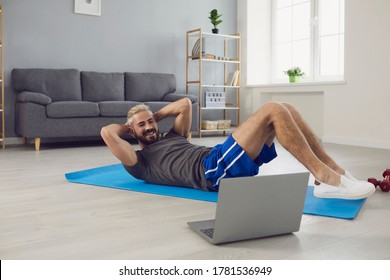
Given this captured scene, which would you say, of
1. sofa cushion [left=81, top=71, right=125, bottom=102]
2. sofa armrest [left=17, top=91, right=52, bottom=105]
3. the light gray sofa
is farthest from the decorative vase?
sofa armrest [left=17, top=91, right=52, bottom=105]

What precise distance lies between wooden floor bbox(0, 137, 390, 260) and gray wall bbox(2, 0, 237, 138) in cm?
267

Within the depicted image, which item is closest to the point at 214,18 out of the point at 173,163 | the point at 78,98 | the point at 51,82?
the point at 78,98

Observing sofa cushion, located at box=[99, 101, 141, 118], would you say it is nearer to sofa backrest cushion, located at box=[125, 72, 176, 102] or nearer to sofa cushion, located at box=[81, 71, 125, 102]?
sofa cushion, located at box=[81, 71, 125, 102]

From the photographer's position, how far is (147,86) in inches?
225

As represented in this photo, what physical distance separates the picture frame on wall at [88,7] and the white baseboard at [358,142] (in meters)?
3.22

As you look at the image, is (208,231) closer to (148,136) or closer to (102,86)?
(148,136)

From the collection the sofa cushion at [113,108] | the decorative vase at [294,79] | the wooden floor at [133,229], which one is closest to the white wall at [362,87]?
the decorative vase at [294,79]

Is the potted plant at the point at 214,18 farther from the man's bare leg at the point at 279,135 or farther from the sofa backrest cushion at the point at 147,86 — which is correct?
the man's bare leg at the point at 279,135

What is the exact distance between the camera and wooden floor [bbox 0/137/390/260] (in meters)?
A: 1.47

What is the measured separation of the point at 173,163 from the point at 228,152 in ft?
1.43

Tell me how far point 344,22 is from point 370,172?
258 centimetres

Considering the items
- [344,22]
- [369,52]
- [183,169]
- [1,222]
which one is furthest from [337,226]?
[344,22]

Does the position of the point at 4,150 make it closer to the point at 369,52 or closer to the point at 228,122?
the point at 228,122

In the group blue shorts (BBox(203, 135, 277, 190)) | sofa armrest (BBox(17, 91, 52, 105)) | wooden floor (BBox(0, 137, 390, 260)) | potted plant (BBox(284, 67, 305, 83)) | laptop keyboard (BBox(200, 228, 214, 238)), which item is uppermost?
potted plant (BBox(284, 67, 305, 83))
